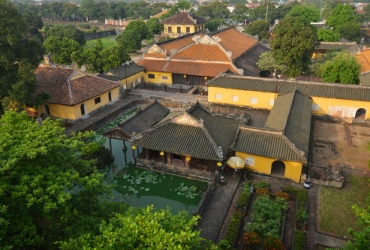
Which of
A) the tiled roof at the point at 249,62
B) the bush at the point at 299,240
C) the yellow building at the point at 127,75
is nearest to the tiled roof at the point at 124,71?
the yellow building at the point at 127,75

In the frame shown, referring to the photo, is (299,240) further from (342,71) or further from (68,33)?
(68,33)

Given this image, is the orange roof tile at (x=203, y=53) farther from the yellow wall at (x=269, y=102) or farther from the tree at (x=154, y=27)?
the tree at (x=154, y=27)

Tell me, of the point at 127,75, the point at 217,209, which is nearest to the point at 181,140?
the point at 217,209

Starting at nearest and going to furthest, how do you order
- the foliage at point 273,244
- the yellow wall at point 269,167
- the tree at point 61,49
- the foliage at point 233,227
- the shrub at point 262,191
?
1. the foliage at point 273,244
2. the foliage at point 233,227
3. the shrub at point 262,191
4. the yellow wall at point 269,167
5. the tree at point 61,49

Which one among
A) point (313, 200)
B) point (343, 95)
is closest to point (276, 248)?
point (313, 200)

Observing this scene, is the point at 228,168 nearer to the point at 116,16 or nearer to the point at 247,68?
the point at 247,68

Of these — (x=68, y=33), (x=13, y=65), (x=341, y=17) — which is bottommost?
(x=68, y=33)
